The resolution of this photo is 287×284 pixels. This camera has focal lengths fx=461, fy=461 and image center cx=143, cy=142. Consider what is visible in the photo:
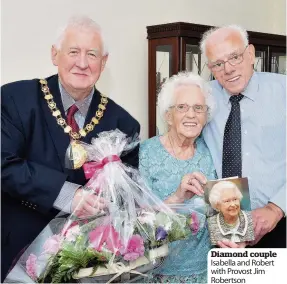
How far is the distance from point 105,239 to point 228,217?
1.12 feet

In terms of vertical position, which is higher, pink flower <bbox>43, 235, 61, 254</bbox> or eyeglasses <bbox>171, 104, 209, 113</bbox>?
eyeglasses <bbox>171, 104, 209, 113</bbox>

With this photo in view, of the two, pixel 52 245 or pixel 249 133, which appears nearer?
pixel 52 245

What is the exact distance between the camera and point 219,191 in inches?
46.6

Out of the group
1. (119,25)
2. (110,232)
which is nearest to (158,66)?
(119,25)

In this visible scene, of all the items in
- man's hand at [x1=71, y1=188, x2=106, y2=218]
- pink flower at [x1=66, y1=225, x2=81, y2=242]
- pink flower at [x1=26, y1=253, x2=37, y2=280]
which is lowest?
pink flower at [x1=26, y1=253, x2=37, y2=280]

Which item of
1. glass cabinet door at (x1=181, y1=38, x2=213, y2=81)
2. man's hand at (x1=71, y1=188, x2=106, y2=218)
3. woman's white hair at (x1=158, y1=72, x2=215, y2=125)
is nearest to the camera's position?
man's hand at (x1=71, y1=188, x2=106, y2=218)

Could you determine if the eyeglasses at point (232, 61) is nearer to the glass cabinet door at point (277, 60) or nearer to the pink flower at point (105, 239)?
the pink flower at point (105, 239)

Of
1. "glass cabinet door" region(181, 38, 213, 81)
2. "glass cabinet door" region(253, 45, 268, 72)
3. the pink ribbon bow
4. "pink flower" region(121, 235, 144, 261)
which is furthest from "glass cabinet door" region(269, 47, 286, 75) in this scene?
"pink flower" region(121, 235, 144, 261)

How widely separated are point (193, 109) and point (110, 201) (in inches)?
14.4

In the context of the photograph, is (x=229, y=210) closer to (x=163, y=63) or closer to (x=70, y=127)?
(x=70, y=127)

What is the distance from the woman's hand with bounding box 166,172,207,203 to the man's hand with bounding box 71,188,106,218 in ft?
0.73

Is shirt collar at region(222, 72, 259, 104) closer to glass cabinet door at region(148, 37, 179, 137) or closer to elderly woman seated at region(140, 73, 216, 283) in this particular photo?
elderly woman seated at region(140, 73, 216, 283)

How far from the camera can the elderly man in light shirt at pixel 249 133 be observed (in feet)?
4.53

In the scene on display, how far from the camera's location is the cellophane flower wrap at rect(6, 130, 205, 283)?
1.03 m
